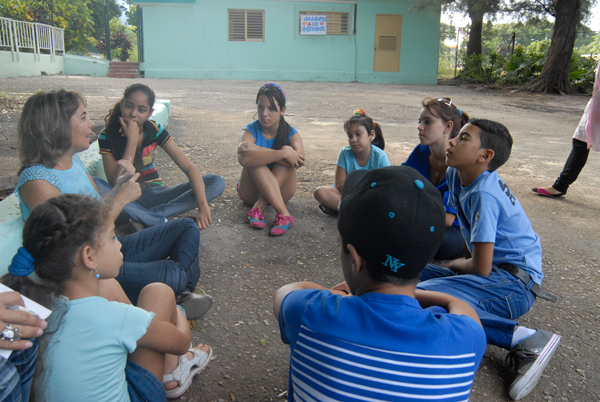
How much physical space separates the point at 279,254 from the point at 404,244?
200 centimetres

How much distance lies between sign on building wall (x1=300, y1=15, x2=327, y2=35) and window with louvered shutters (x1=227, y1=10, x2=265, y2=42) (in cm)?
161

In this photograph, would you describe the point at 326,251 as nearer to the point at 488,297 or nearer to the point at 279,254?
the point at 279,254

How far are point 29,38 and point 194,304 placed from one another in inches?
685

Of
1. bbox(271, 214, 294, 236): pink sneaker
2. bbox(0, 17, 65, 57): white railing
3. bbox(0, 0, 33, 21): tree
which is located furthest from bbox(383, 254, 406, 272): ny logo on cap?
bbox(0, 0, 33, 21): tree

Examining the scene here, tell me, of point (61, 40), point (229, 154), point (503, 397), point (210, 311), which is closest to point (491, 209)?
point (503, 397)

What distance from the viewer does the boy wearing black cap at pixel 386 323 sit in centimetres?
107

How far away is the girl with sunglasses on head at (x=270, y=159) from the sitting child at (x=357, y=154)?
0.33m

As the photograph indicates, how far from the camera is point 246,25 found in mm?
17844

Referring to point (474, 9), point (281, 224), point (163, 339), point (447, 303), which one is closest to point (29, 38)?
point (474, 9)

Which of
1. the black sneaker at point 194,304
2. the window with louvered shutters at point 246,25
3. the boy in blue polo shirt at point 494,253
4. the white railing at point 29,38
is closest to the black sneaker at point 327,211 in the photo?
the boy in blue polo shirt at point 494,253

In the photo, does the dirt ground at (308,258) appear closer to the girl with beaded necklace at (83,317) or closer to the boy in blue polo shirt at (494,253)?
the boy in blue polo shirt at (494,253)

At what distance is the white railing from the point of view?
48.0ft

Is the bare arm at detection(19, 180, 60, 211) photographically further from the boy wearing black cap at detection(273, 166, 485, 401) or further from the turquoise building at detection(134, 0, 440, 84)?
the turquoise building at detection(134, 0, 440, 84)

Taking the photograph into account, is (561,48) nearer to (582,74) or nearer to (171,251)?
(582,74)
